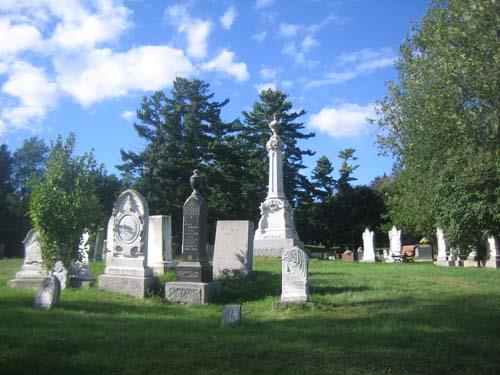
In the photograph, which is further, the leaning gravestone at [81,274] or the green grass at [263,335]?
the leaning gravestone at [81,274]

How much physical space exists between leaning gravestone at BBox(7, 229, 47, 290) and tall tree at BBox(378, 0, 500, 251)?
13.5 meters

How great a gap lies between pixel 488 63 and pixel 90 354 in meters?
14.9

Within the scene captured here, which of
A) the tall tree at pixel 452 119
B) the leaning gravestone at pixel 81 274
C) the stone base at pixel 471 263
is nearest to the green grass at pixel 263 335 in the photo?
the leaning gravestone at pixel 81 274

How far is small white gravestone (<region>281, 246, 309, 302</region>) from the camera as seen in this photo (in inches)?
355

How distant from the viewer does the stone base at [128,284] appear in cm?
1059

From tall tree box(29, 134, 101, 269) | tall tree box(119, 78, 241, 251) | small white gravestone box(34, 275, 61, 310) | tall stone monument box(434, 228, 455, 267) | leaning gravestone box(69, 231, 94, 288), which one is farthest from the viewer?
tall tree box(119, 78, 241, 251)

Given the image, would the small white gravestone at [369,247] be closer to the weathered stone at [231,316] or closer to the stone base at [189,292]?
the stone base at [189,292]

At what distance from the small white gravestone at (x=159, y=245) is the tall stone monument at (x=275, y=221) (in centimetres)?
650

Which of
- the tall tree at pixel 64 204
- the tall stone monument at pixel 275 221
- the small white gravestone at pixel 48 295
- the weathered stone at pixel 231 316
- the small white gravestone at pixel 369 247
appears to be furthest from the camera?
the small white gravestone at pixel 369 247

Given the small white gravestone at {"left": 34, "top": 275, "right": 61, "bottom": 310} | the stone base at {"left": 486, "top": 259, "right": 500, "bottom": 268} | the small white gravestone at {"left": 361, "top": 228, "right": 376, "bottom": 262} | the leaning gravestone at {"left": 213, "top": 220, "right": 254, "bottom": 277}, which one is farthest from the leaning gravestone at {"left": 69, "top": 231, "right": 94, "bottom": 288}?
the small white gravestone at {"left": 361, "top": 228, "right": 376, "bottom": 262}

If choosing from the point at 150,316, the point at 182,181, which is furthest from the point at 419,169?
the point at 182,181

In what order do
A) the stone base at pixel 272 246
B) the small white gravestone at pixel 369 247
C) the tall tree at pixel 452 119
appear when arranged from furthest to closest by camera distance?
the small white gravestone at pixel 369 247 → the stone base at pixel 272 246 → the tall tree at pixel 452 119

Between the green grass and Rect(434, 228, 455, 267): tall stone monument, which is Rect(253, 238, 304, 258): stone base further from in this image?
Rect(434, 228, 455, 267): tall stone monument

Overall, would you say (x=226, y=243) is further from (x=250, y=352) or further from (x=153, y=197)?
(x=153, y=197)
